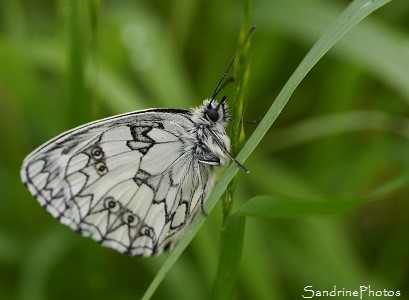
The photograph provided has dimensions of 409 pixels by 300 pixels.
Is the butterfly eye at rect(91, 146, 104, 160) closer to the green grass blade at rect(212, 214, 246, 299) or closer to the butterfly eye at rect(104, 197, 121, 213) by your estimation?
the butterfly eye at rect(104, 197, 121, 213)

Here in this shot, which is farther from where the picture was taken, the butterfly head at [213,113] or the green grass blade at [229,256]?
the butterfly head at [213,113]

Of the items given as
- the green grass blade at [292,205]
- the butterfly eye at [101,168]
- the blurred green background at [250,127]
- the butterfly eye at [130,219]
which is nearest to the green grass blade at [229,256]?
the green grass blade at [292,205]

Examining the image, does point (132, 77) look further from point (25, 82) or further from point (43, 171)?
point (43, 171)

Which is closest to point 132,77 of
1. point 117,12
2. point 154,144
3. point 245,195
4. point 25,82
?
point 117,12

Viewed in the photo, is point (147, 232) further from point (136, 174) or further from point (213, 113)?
point (213, 113)

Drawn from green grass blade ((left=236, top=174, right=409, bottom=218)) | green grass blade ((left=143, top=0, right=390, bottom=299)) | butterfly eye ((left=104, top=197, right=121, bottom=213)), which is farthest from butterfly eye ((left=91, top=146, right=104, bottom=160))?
green grass blade ((left=236, top=174, right=409, bottom=218))

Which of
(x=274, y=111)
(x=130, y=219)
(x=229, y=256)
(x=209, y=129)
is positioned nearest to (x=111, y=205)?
(x=130, y=219)

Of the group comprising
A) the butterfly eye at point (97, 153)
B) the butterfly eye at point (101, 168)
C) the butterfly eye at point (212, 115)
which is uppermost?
the butterfly eye at point (212, 115)

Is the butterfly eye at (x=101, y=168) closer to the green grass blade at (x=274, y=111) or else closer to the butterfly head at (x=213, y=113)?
the butterfly head at (x=213, y=113)
